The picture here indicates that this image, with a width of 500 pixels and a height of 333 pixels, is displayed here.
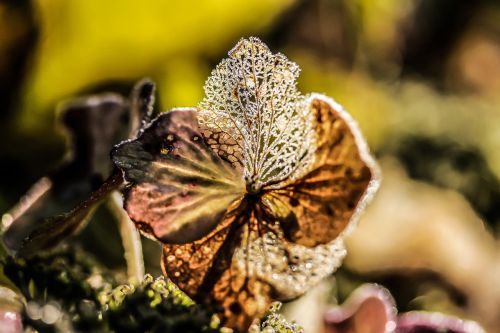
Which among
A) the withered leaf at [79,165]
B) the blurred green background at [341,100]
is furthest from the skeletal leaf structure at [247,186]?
the blurred green background at [341,100]

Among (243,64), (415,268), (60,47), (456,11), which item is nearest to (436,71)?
(456,11)

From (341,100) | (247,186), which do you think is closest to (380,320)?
(247,186)

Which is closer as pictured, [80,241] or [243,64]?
[243,64]

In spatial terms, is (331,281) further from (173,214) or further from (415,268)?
(415,268)

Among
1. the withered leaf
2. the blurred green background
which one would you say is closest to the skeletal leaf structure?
the withered leaf

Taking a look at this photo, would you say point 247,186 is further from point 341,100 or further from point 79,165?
point 341,100

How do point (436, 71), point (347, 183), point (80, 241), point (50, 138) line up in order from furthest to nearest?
1. point (436, 71)
2. point (50, 138)
3. point (80, 241)
4. point (347, 183)

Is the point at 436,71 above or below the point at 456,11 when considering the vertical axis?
below

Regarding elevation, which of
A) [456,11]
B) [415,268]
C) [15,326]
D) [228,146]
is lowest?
[415,268]
